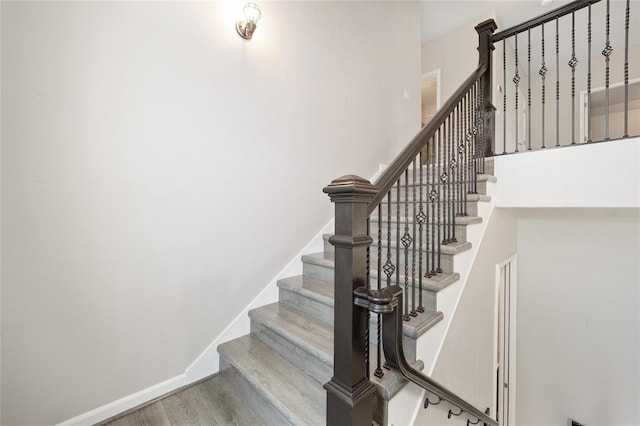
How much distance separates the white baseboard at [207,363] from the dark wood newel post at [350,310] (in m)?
1.11

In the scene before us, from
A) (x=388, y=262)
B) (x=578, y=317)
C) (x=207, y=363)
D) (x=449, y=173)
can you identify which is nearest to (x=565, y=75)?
(x=578, y=317)

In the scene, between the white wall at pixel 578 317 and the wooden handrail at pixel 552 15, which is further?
the white wall at pixel 578 317

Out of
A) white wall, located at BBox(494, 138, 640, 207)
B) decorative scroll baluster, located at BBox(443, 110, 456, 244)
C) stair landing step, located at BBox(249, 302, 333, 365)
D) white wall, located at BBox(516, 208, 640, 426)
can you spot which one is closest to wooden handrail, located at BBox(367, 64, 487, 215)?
decorative scroll baluster, located at BBox(443, 110, 456, 244)

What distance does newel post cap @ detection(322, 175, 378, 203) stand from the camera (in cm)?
102

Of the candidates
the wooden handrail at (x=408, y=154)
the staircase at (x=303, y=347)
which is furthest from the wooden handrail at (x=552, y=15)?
the staircase at (x=303, y=347)

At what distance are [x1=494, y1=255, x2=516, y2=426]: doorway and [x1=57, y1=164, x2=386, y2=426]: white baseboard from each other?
2.16 metres

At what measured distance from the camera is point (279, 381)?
58.9 inches

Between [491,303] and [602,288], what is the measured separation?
1.67 meters

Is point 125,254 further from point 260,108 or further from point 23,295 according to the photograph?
point 260,108

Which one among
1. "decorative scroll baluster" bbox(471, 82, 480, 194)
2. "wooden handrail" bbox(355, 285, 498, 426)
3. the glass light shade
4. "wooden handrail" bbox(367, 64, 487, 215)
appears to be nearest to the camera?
"wooden handrail" bbox(355, 285, 498, 426)

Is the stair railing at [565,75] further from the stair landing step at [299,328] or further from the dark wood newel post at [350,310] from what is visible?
the dark wood newel post at [350,310]

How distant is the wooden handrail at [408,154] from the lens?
1.16m

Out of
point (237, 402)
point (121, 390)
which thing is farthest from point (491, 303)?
point (121, 390)

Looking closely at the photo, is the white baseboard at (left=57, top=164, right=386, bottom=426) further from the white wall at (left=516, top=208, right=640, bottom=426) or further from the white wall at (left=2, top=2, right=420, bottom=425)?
the white wall at (left=516, top=208, right=640, bottom=426)
